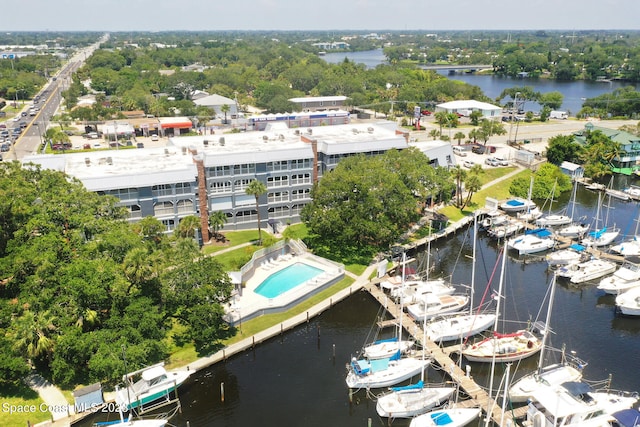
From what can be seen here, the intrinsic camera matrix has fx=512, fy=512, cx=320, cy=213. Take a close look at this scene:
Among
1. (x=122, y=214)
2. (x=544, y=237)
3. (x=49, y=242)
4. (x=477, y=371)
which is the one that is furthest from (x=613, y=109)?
(x=49, y=242)

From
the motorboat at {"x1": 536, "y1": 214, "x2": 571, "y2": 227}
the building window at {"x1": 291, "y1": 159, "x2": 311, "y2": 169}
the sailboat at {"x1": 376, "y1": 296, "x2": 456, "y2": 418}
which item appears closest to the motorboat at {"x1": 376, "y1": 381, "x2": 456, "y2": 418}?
the sailboat at {"x1": 376, "y1": 296, "x2": 456, "y2": 418}

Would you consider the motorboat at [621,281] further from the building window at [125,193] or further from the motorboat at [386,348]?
the building window at [125,193]

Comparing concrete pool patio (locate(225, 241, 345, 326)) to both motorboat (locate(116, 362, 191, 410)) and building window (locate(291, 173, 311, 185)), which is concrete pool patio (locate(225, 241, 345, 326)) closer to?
motorboat (locate(116, 362, 191, 410))

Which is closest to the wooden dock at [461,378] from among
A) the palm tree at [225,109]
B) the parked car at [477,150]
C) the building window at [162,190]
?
the building window at [162,190]

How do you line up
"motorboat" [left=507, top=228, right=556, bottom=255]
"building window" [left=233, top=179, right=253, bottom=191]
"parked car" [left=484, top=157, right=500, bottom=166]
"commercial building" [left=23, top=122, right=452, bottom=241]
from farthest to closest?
1. "parked car" [left=484, top=157, right=500, bottom=166]
2. "building window" [left=233, top=179, right=253, bottom=191]
3. "motorboat" [left=507, top=228, right=556, bottom=255]
4. "commercial building" [left=23, top=122, right=452, bottom=241]

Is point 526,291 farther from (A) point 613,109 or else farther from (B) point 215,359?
(A) point 613,109

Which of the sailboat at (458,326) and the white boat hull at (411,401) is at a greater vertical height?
the sailboat at (458,326)
